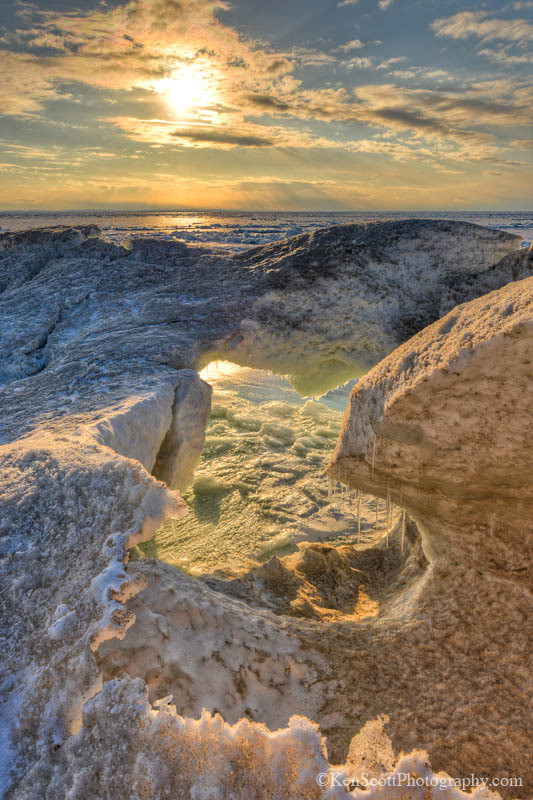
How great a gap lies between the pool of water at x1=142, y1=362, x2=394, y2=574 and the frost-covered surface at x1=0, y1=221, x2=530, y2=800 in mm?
1548

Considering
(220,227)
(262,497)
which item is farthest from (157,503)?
(220,227)

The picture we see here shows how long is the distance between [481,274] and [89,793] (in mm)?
5218

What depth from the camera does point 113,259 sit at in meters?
7.13

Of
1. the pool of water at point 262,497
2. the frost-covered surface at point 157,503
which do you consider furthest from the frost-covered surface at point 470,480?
the pool of water at point 262,497

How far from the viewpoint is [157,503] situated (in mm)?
2180

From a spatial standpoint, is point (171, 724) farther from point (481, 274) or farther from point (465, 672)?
point (481, 274)

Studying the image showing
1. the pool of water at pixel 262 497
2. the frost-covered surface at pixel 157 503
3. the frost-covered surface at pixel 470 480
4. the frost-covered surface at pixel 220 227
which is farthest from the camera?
the frost-covered surface at pixel 220 227

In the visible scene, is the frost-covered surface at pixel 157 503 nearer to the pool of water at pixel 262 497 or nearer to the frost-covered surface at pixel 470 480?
the frost-covered surface at pixel 470 480

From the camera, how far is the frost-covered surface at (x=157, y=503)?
1527mm

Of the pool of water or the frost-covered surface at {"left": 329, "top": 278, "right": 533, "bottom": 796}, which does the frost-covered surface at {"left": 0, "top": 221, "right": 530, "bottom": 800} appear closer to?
→ the frost-covered surface at {"left": 329, "top": 278, "right": 533, "bottom": 796}

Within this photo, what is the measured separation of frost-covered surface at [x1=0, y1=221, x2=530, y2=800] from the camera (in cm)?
153

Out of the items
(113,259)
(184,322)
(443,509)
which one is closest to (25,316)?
(113,259)

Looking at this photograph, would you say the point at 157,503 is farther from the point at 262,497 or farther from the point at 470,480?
the point at 262,497

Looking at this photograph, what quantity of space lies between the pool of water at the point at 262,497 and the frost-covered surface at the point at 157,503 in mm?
1548
